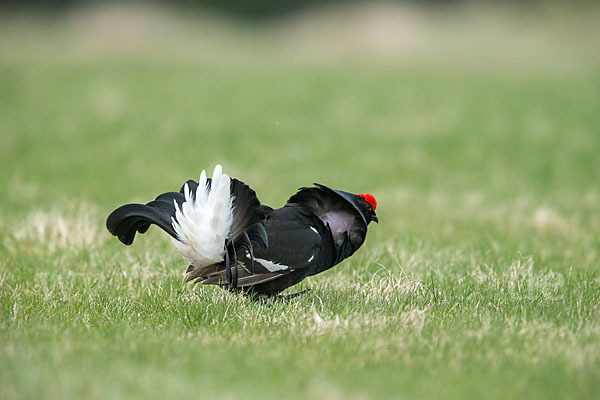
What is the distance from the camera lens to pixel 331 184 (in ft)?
34.5

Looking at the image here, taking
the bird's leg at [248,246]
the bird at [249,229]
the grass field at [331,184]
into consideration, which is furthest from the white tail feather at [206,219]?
the grass field at [331,184]

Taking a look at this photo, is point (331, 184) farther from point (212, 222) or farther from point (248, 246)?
point (212, 222)

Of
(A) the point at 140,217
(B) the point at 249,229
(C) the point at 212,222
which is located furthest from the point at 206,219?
(A) the point at 140,217

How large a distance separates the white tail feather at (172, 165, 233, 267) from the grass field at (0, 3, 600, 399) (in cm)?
44

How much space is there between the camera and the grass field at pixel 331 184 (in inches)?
146

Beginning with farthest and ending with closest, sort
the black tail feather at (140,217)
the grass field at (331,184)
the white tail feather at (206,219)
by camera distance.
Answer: the black tail feather at (140,217)
the white tail feather at (206,219)
the grass field at (331,184)

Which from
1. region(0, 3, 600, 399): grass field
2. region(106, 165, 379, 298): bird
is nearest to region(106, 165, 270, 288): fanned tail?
region(106, 165, 379, 298): bird

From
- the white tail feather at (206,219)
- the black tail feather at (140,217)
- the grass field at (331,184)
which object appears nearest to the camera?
the grass field at (331,184)

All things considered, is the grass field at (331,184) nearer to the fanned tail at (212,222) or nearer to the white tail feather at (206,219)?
the fanned tail at (212,222)

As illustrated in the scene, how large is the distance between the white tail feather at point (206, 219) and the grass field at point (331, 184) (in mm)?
439

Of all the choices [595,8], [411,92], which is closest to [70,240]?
[411,92]

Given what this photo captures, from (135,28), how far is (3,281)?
16.7m

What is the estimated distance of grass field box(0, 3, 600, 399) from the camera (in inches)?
146

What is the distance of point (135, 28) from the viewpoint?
69.2 ft
